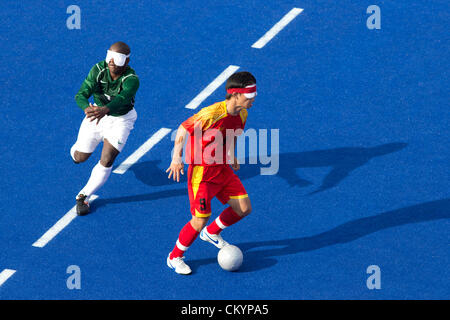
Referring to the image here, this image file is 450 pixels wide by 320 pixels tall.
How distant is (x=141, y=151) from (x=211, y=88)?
2.54m

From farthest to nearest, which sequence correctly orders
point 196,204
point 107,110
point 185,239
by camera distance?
point 107,110, point 185,239, point 196,204

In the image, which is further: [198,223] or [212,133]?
[198,223]

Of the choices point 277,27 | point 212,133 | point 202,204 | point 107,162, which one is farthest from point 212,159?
point 277,27

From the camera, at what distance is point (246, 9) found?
2208 centimetres

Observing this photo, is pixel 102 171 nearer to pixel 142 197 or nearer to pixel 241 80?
pixel 142 197

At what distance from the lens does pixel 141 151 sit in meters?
17.5

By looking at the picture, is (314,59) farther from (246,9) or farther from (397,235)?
(397,235)

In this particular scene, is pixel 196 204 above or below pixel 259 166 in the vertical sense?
below

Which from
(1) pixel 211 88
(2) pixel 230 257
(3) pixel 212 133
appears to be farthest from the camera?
(1) pixel 211 88

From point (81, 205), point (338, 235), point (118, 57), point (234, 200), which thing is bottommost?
point (338, 235)

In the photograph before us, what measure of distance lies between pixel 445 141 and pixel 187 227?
599cm

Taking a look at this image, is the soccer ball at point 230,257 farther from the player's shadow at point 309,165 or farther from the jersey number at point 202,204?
the player's shadow at point 309,165

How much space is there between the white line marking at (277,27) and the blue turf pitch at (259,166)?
0.14 meters

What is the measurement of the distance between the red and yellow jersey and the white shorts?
7.15 ft
